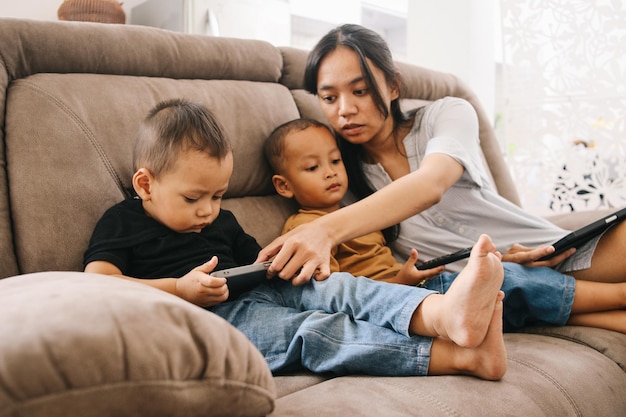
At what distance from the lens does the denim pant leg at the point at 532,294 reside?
131 centimetres

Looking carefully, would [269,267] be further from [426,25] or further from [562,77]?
[426,25]

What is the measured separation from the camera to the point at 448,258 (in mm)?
1333

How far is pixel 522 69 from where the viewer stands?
2.57m

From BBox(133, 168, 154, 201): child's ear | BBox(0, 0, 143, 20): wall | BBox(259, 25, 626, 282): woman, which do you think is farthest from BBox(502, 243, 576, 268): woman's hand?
BBox(0, 0, 143, 20): wall

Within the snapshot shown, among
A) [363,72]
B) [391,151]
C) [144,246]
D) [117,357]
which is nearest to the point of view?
[117,357]

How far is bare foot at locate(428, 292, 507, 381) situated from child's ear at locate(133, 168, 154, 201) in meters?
0.62

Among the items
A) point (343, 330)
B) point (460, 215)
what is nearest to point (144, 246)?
point (343, 330)

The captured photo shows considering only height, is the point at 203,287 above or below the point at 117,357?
below

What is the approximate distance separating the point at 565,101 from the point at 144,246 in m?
1.98

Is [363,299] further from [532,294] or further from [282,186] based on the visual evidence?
[282,186]

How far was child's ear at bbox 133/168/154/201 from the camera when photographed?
1.20 meters

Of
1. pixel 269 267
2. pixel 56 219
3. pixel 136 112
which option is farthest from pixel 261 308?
pixel 136 112

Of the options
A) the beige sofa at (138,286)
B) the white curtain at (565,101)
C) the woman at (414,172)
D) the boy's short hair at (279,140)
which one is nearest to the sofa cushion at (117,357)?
the beige sofa at (138,286)

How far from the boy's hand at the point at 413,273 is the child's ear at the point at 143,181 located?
0.57 m
